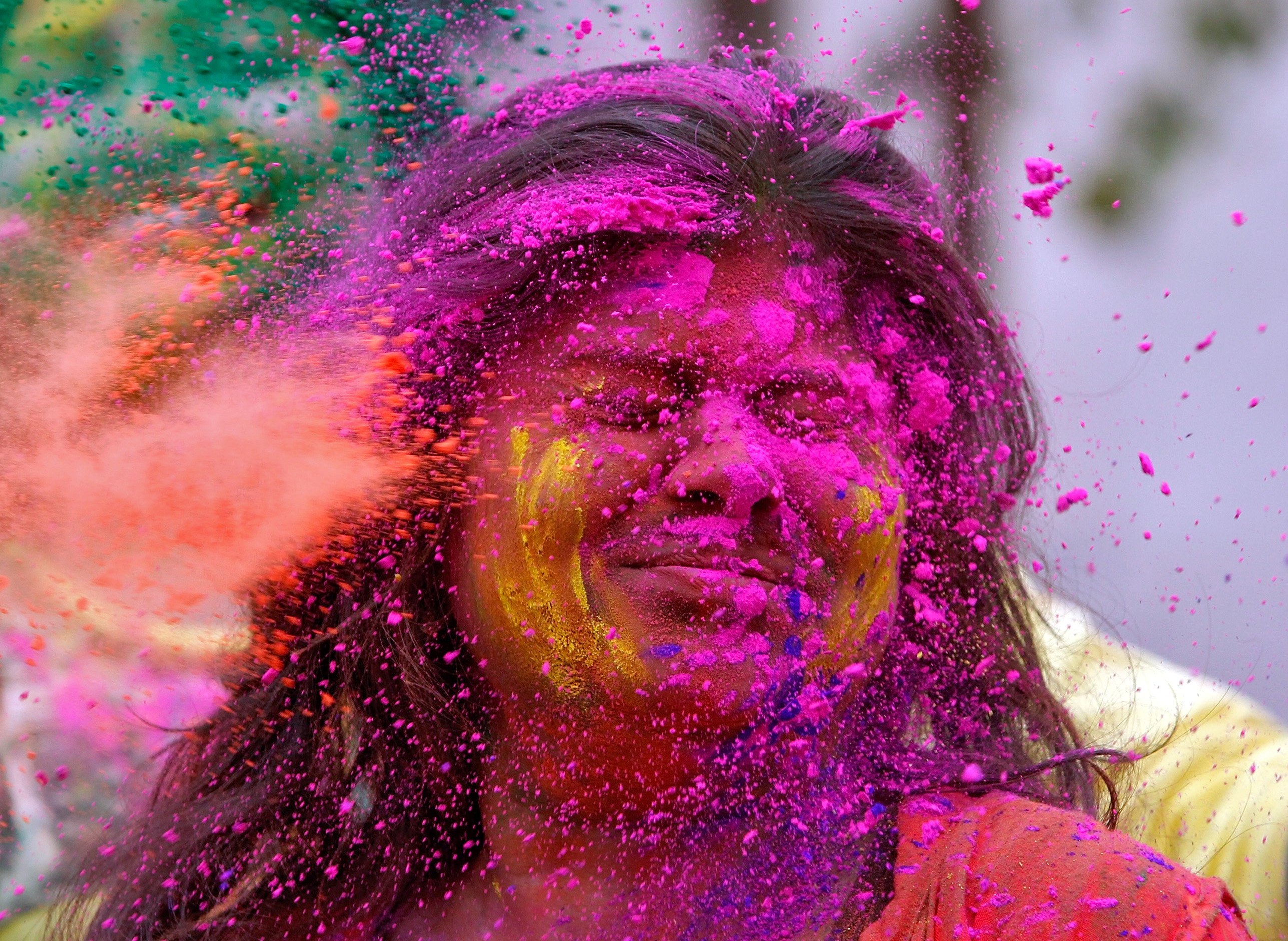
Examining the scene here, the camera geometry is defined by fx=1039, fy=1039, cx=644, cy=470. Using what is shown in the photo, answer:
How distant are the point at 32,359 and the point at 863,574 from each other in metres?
1.27

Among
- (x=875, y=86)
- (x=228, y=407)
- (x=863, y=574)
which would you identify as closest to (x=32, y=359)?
(x=228, y=407)

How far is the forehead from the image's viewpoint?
139 centimetres

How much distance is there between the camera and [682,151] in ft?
4.88

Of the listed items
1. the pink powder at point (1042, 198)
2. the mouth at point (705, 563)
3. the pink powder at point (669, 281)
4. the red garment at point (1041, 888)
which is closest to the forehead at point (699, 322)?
the pink powder at point (669, 281)

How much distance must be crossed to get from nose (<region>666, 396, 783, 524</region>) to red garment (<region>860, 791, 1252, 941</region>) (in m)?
0.55

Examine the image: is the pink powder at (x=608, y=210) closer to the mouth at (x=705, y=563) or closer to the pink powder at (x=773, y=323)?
the pink powder at (x=773, y=323)

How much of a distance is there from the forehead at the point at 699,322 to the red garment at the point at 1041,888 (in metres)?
0.67

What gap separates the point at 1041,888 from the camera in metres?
1.30

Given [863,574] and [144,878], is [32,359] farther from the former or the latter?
[863,574]

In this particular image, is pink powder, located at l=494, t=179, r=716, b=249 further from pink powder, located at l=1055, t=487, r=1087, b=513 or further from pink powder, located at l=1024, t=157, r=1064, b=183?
pink powder, located at l=1055, t=487, r=1087, b=513

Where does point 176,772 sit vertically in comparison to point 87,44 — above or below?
below

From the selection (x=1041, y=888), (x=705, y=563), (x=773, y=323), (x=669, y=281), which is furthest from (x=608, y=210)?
(x=1041, y=888)

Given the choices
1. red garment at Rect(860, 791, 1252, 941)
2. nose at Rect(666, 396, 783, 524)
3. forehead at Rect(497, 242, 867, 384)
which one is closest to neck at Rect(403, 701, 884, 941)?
red garment at Rect(860, 791, 1252, 941)

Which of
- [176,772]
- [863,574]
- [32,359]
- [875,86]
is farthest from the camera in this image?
[176,772]
